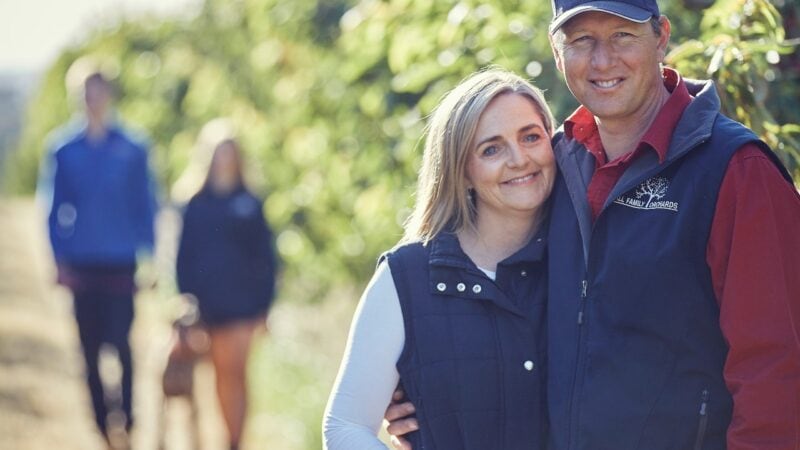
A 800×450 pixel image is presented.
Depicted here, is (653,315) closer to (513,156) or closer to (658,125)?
(658,125)

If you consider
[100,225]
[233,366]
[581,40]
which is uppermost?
[581,40]

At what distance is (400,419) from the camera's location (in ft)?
11.2

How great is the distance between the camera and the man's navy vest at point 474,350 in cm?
327

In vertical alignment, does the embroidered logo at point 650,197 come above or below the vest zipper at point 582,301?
above

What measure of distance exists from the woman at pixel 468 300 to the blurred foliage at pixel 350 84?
72 centimetres

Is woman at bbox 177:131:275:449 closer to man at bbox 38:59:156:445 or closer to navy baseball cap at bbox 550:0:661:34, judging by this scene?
man at bbox 38:59:156:445

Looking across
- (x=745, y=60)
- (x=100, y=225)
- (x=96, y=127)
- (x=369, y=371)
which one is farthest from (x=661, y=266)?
(x=96, y=127)

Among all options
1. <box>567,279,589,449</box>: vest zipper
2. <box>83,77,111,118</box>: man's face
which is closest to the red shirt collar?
<box>567,279,589,449</box>: vest zipper

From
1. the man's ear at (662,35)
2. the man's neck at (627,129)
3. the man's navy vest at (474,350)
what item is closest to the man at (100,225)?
the man's navy vest at (474,350)

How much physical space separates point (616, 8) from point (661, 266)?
A: 0.61 m

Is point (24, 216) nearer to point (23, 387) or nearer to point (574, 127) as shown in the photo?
point (23, 387)

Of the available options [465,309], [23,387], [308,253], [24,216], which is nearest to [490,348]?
[465,309]

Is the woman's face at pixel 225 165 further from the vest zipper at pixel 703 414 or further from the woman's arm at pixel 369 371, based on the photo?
the vest zipper at pixel 703 414

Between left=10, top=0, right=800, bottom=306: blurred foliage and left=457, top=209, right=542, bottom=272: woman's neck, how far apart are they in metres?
0.74
